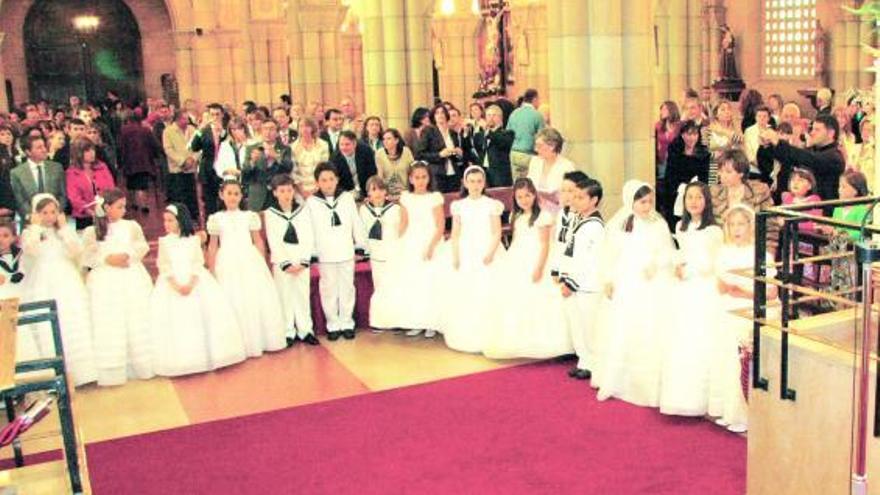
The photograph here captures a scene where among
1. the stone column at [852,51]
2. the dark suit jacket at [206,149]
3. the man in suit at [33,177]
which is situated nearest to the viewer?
the man in suit at [33,177]

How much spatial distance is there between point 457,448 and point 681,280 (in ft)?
6.56

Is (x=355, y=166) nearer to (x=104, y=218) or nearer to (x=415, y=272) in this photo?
(x=415, y=272)

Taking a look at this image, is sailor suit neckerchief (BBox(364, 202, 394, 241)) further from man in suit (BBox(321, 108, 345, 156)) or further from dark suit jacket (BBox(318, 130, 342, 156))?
man in suit (BBox(321, 108, 345, 156))

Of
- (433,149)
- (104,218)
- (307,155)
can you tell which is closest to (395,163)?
(307,155)

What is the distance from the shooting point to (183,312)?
8664 mm

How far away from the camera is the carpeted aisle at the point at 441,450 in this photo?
251 inches

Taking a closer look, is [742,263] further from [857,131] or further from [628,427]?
[857,131]

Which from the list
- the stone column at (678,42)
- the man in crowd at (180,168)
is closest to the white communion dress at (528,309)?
the man in crowd at (180,168)

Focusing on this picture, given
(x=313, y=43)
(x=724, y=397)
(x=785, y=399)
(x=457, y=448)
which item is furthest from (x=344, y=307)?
(x=313, y=43)

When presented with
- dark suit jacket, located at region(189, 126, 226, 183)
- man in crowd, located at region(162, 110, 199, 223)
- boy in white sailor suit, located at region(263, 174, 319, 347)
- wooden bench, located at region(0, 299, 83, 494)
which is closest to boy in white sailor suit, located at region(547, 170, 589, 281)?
boy in white sailor suit, located at region(263, 174, 319, 347)

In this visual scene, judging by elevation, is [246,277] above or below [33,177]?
below

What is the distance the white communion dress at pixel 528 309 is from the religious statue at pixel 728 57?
16318 millimetres

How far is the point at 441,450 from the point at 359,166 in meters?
5.05

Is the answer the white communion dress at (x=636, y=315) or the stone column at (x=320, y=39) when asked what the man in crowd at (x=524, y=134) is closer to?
the white communion dress at (x=636, y=315)
